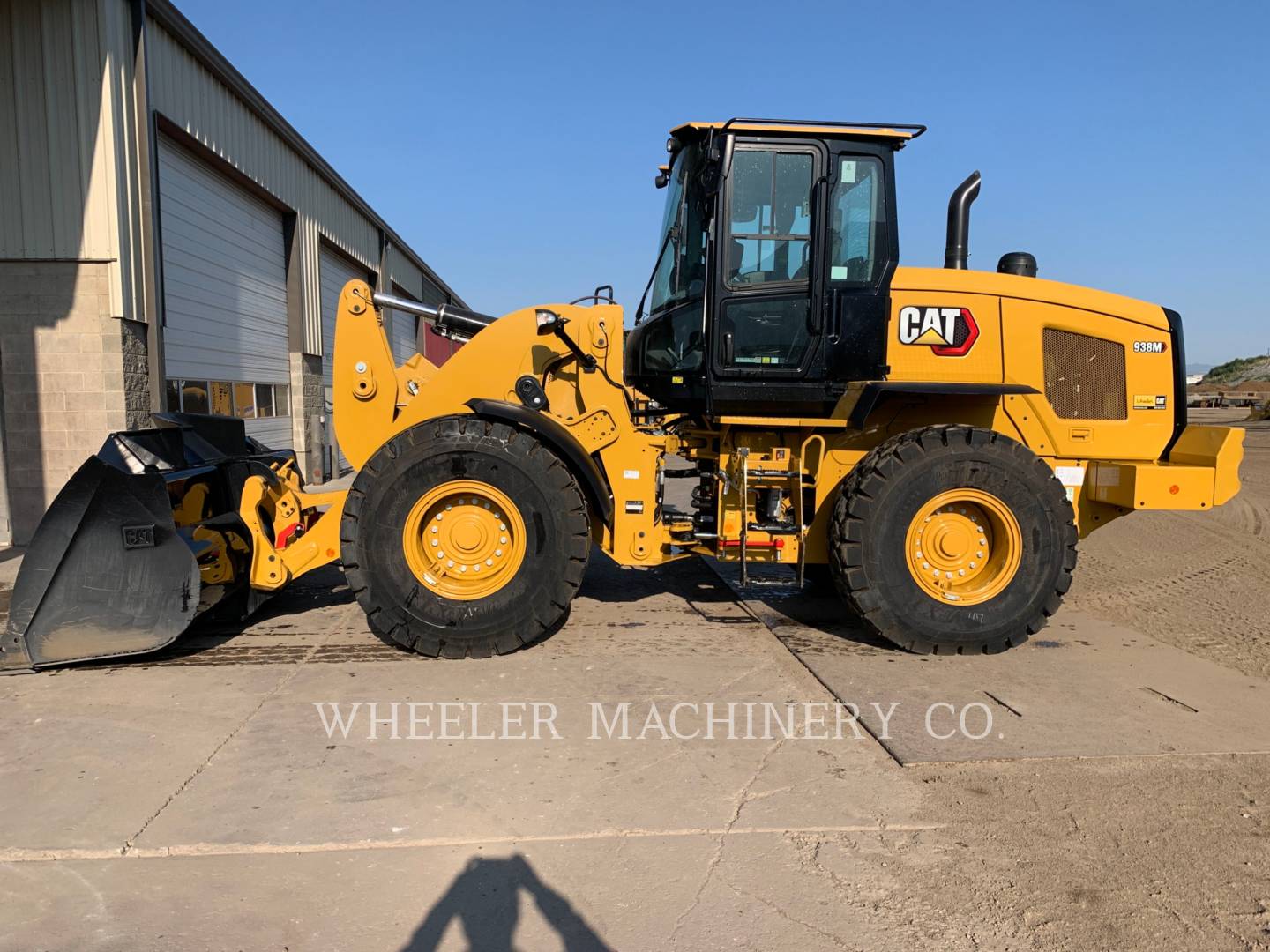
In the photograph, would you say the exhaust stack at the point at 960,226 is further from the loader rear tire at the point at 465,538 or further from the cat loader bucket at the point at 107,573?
the cat loader bucket at the point at 107,573

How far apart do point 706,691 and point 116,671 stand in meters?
3.17

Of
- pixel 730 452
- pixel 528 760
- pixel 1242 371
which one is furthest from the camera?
pixel 1242 371

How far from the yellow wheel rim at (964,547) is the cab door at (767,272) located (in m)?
1.11

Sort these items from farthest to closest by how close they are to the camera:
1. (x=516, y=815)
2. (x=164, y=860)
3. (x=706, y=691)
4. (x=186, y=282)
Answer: (x=186, y=282), (x=706, y=691), (x=516, y=815), (x=164, y=860)

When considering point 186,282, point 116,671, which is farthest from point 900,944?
point 186,282

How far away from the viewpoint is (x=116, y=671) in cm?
446

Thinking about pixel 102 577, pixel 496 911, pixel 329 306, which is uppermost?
pixel 329 306

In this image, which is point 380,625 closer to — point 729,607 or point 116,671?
point 116,671

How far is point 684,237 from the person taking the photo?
5277 mm

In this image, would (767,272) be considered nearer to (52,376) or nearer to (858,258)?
(858,258)

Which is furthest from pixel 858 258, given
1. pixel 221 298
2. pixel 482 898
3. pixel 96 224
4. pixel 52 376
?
pixel 221 298

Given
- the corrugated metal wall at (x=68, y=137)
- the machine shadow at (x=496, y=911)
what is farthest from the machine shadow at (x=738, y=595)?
Result: the corrugated metal wall at (x=68, y=137)

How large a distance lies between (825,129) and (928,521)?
95.5 inches

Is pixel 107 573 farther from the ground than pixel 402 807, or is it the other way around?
pixel 107 573
